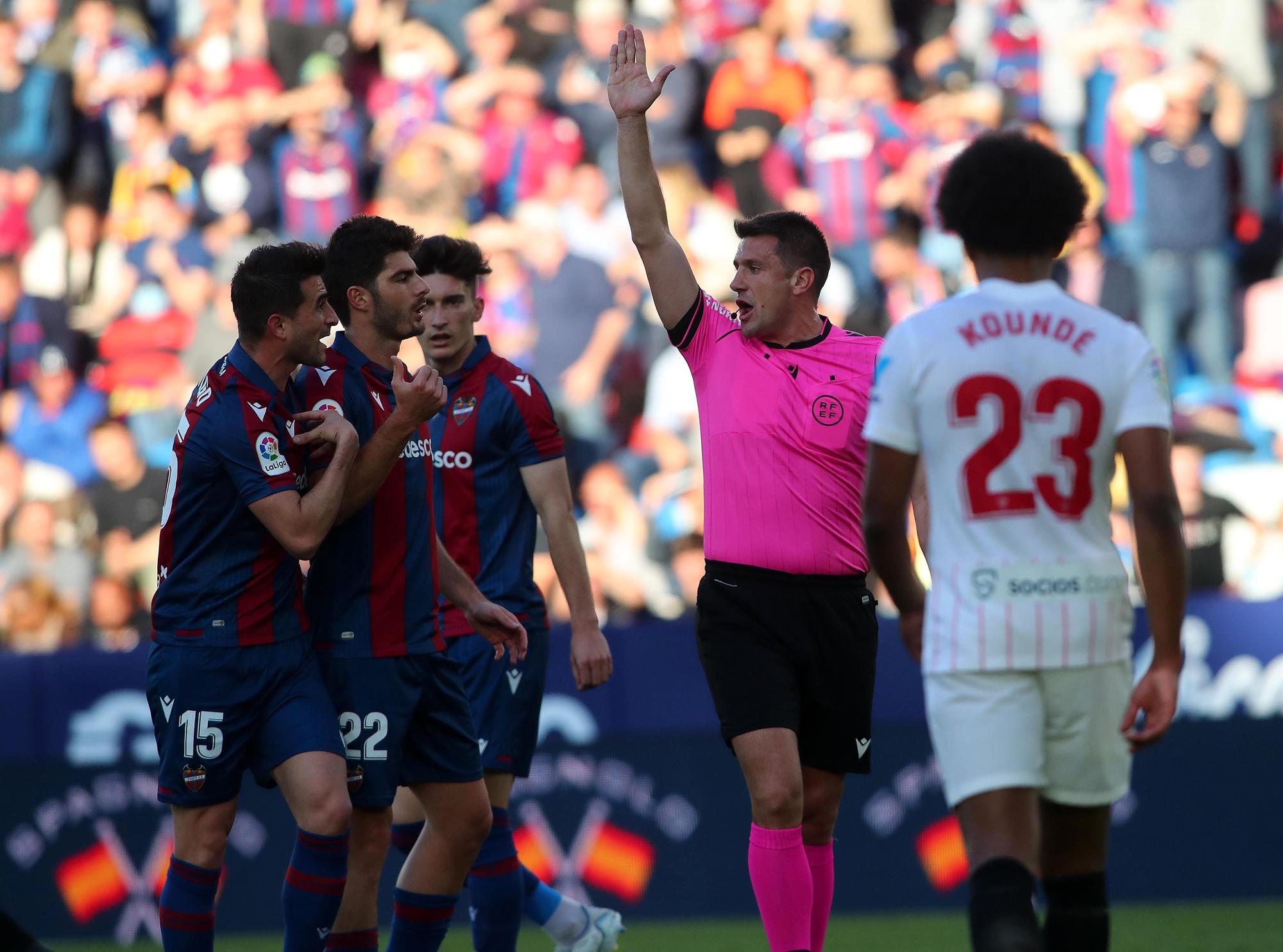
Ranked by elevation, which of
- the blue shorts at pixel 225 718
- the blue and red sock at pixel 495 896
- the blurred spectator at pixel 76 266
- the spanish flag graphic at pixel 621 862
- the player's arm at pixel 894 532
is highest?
the blurred spectator at pixel 76 266


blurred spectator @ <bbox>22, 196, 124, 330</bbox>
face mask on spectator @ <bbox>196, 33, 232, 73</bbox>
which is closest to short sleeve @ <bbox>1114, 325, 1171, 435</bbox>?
blurred spectator @ <bbox>22, 196, 124, 330</bbox>

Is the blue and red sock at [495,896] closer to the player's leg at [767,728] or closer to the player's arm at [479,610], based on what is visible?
the player's arm at [479,610]

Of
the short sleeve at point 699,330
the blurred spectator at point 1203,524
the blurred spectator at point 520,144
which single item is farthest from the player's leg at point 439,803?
the blurred spectator at point 520,144

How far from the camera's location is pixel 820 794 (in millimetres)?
5316

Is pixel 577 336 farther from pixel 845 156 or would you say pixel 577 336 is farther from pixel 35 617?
pixel 35 617

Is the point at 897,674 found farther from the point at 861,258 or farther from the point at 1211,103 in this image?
the point at 1211,103

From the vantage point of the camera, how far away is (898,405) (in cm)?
362

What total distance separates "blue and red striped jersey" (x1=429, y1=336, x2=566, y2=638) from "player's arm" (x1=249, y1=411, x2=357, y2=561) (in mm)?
1411

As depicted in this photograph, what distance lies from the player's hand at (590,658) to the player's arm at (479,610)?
29cm

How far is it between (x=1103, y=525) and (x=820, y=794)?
77.0 inches

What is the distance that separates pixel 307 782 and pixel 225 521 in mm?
770

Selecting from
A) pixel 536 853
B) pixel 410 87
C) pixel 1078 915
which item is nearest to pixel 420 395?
pixel 1078 915

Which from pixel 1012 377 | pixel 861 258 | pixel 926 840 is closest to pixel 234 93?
pixel 861 258

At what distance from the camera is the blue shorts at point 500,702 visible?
603 centimetres
